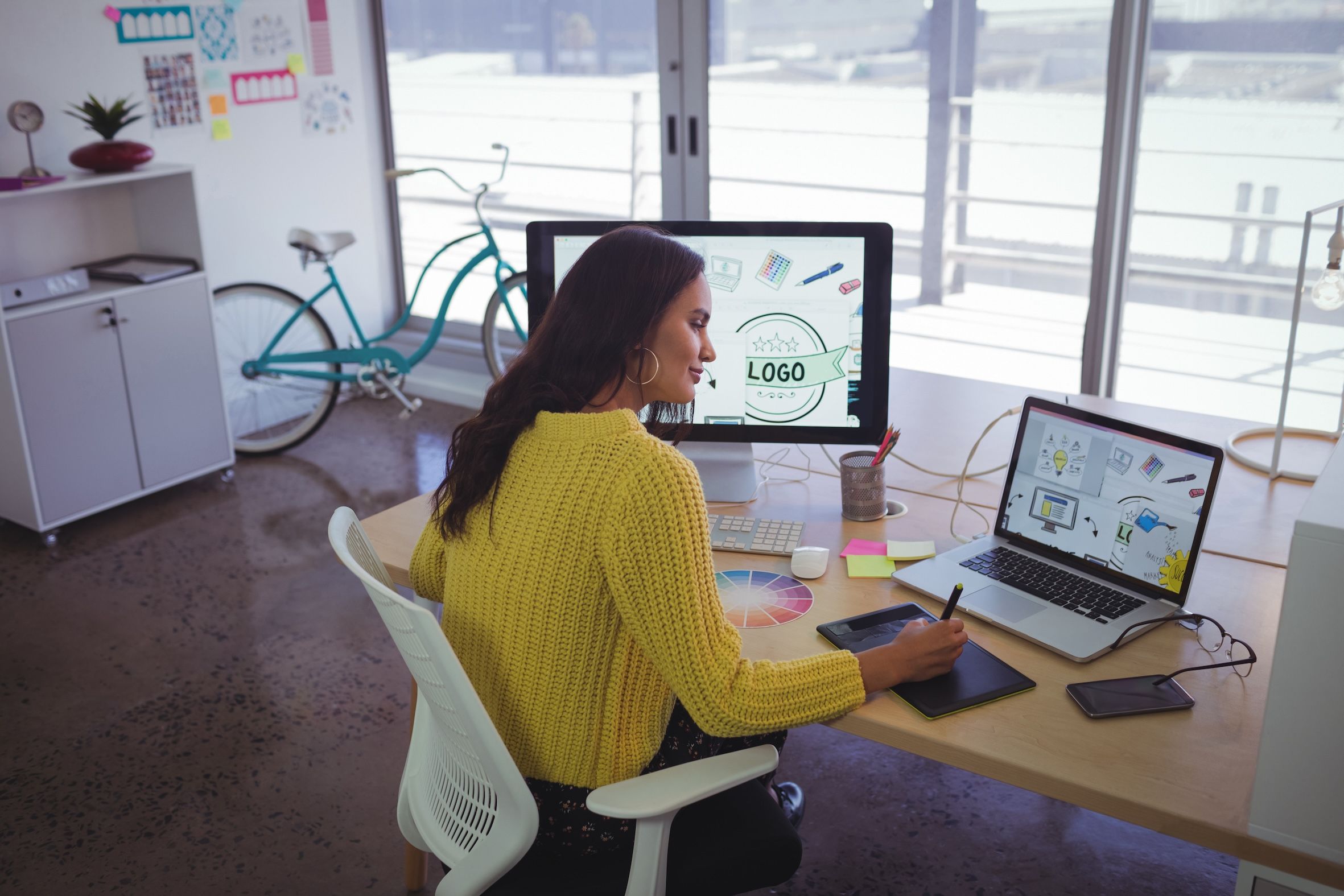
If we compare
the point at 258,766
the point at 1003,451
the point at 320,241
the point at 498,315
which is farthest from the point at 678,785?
the point at 498,315

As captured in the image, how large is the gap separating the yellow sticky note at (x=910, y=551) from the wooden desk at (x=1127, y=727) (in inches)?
2.8

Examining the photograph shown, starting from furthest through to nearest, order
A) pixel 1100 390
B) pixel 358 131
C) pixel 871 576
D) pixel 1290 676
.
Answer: pixel 358 131
pixel 1100 390
pixel 871 576
pixel 1290 676

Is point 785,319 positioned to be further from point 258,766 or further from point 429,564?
point 258,766

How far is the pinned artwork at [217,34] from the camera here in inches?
163

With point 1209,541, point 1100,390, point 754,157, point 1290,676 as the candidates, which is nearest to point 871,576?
point 1209,541

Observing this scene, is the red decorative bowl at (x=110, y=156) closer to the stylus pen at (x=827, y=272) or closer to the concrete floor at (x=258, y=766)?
the concrete floor at (x=258, y=766)

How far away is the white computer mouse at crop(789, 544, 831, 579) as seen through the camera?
1.72 m

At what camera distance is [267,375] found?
439 centimetres

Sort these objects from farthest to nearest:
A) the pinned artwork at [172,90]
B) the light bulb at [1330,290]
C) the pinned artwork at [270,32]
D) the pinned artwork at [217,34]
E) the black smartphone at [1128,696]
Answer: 1. the pinned artwork at [270,32]
2. the pinned artwork at [217,34]
3. the pinned artwork at [172,90]
4. the light bulb at [1330,290]
5. the black smartphone at [1128,696]

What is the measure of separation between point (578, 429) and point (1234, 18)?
2737 mm

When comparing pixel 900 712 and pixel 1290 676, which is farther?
pixel 900 712

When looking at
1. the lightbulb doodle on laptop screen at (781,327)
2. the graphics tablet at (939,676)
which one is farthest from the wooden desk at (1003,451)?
the graphics tablet at (939,676)

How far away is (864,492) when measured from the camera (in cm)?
191

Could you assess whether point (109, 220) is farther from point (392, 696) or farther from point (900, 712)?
point (900, 712)
